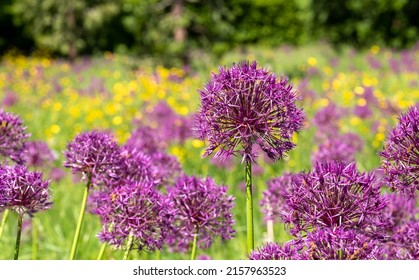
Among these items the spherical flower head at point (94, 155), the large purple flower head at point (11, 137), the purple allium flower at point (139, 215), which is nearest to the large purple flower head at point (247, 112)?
the purple allium flower at point (139, 215)

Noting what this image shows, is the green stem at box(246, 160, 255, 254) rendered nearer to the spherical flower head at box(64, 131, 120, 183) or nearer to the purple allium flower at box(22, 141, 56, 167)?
the spherical flower head at box(64, 131, 120, 183)

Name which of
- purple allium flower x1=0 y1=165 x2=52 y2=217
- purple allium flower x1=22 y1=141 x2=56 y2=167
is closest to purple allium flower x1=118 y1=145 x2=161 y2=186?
purple allium flower x1=0 y1=165 x2=52 y2=217

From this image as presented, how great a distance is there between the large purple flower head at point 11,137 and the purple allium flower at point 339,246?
1.10 metres

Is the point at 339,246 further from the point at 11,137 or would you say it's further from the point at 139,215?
the point at 11,137

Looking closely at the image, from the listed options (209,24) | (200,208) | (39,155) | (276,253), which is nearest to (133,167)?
(200,208)

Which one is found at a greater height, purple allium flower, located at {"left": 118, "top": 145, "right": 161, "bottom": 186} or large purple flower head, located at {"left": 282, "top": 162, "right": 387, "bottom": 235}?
purple allium flower, located at {"left": 118, "top": 145, "right": 161, "bottom": 186}

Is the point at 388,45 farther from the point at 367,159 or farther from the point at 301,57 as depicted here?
the point at 367,159

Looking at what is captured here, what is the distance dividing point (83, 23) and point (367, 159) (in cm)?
2215

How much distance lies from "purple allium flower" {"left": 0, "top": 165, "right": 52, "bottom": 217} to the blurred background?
1621 cm

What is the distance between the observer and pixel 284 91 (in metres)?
1.53

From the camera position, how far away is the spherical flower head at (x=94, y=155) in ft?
6.10

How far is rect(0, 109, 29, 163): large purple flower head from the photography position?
1989 millimetres

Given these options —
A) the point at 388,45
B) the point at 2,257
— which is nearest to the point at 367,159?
the point at 2,257

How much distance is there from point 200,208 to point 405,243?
0.61 m
